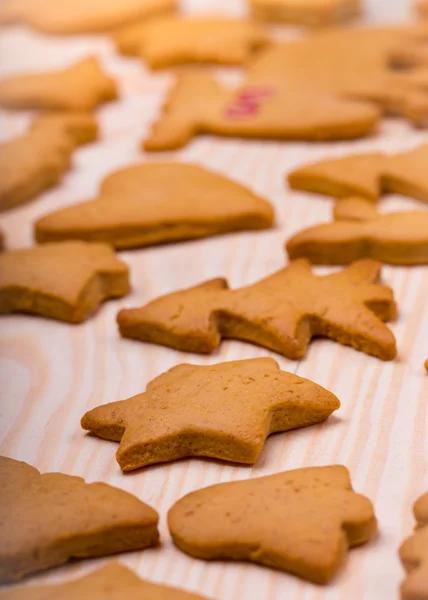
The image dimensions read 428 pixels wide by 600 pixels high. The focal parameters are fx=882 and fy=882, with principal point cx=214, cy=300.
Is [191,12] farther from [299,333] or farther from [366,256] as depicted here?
[299,333]

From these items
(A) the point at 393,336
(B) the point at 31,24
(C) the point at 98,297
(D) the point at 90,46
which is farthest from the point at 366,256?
(B) the point at 31,24

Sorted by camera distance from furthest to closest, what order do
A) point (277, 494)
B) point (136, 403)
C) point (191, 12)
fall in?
point (191, 12), point (136, 403), point (277, 494)

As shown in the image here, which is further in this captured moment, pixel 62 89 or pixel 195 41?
pixel 195 41

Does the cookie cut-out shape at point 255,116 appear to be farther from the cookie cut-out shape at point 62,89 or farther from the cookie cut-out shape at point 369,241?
the cookie cut-out shape at point 369,241

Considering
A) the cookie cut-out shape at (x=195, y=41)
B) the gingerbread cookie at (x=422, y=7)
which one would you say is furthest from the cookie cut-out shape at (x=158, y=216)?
the gingerbread cookie at (x=422, y=7)

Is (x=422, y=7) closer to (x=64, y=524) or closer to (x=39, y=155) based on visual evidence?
(x=39, y=155)

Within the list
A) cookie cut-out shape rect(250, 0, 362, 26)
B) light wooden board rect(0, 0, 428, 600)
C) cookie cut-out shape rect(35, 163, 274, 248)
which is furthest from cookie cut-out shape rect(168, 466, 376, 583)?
cookie cut-out shape rect(250, 0, 362, 26)

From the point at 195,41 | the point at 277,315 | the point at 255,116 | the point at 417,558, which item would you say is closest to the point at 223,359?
the point at 277,315
